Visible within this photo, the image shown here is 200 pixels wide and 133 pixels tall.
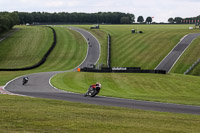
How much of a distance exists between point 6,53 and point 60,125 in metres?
78.9

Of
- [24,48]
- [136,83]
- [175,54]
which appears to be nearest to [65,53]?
[24,48]

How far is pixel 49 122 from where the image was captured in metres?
16.4

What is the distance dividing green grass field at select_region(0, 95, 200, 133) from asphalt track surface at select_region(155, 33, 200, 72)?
52525 mm

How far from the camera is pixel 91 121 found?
1728 centimetres

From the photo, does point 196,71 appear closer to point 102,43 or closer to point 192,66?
point 192,66

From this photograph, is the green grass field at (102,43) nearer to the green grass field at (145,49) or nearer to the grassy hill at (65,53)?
the green grass field at (145,49)

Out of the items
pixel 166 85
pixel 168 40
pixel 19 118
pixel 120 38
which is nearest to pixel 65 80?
pixel 166 85

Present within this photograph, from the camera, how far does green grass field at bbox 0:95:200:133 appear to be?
1527cm

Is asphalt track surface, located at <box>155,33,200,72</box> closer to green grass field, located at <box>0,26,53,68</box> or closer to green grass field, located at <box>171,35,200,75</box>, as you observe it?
green grass field, located at <box>171,35,200,75</box>

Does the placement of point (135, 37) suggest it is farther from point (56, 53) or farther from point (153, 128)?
point (153, 128)

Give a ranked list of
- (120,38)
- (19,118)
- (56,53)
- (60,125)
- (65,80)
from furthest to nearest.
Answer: (120,38)
(56,53)
(65,80)
(19,118)
(60,125)

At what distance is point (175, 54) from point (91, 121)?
67.9 m

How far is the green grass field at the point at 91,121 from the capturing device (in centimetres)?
1527

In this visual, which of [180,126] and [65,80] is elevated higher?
[180,126]
